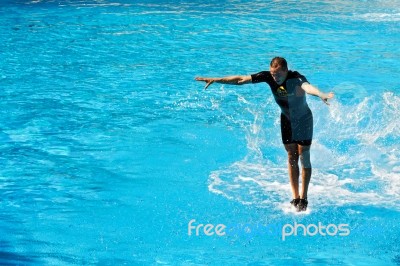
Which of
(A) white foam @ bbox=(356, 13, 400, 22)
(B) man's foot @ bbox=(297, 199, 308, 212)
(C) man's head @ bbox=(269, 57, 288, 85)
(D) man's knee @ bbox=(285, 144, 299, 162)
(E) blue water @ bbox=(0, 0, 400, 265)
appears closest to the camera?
(C) man's head @ bbox=(269, 57, 288, 85)

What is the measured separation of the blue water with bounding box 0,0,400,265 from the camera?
570cm

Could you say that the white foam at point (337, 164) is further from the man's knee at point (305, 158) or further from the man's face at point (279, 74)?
the man's face at point (279, 74)

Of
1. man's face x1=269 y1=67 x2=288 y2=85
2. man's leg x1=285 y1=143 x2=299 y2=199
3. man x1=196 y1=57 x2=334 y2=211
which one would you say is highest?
man's face x1=269 y1=67 x2=288 y2=85

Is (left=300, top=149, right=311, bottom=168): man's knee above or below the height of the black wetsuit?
below

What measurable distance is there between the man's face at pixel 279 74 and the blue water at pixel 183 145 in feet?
4.34

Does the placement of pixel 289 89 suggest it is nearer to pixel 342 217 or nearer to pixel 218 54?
pixel 342 217

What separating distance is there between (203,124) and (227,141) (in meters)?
0.69

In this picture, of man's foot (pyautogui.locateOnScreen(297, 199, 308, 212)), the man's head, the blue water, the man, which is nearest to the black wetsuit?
the man

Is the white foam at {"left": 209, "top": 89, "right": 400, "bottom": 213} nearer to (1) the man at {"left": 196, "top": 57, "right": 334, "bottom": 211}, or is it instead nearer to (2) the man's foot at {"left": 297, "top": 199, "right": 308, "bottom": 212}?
(2) the man's foot at {"left": 297, "top": 199, "right": 308, "bottom": 212}

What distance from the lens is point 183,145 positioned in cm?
805

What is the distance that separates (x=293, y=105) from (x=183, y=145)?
8.42 feet

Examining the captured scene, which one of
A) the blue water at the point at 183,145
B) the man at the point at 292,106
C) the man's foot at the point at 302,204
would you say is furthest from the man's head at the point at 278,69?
the blue water at the point at 183,145

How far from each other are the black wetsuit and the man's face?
0.06m

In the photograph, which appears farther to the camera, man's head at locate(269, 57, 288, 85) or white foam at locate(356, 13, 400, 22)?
white foam at locate(356, 13, 400, 22)
